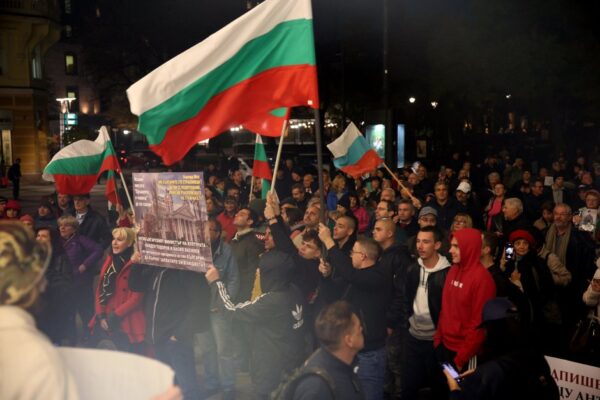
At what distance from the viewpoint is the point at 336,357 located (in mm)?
3703

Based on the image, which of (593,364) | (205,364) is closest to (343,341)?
(593,364)

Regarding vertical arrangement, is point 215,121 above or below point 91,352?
above

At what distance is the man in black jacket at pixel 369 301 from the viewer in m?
5.70

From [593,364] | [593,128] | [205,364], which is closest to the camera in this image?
[593,364]

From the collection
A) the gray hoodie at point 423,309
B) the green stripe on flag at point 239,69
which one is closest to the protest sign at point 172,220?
the green stripe on flag at point 239,69

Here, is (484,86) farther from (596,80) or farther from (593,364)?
(593,364)

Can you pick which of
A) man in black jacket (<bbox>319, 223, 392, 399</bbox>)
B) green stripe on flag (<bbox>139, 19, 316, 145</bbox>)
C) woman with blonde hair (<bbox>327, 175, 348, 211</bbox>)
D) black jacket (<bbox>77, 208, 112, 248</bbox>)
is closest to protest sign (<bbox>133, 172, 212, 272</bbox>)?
green stripe on flag (<bbox>139, 19, 316, 145</bbox>)

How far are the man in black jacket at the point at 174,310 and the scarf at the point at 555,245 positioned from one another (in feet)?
15.8

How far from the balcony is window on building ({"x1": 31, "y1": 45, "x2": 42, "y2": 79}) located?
2.21m

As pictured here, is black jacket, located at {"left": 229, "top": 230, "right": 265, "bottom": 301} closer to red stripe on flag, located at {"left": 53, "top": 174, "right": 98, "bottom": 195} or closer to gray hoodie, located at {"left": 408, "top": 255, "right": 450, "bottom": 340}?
gray hoodie, located at {"left": 408, "top": 255, "right": 450, "bottom": 340}

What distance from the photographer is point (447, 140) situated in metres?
43.9

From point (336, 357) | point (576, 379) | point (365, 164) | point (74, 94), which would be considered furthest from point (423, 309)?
point (74, 94)

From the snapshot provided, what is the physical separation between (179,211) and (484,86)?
94.3 feet

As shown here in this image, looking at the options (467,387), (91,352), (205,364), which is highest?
(91,352)
